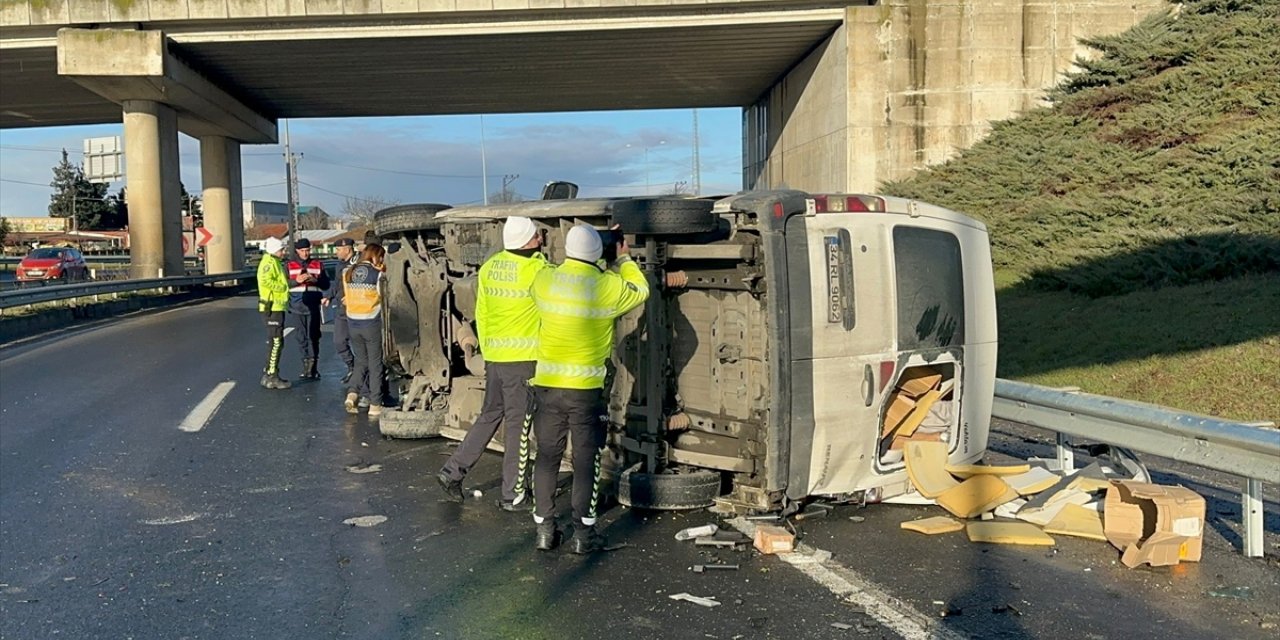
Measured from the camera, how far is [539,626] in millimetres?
4344

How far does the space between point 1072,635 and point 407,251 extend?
20.6ft

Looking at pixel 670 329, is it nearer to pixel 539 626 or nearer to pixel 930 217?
pixel 930 217

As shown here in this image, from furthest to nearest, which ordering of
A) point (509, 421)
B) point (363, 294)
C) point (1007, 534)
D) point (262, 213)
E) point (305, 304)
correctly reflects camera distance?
point (262, 213)
point (305, 304)
point (363, 294)
point (509, 421)
point (1007, 534)

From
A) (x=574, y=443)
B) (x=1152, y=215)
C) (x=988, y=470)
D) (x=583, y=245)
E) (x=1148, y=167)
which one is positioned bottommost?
(x=988, y=470)

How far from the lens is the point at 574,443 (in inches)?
217

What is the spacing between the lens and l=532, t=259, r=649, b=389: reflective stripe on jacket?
5.32 meters

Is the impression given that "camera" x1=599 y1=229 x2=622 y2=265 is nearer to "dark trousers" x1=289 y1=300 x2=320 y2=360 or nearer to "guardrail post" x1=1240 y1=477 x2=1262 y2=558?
"guardrail post" x1=1240 y1=477 x2=1262 y2=558

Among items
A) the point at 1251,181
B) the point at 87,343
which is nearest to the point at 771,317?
the point at 1251,181

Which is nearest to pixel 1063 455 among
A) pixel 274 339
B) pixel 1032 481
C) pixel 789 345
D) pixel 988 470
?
pixel 1032 481

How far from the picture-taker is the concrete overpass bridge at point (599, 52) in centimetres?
2480

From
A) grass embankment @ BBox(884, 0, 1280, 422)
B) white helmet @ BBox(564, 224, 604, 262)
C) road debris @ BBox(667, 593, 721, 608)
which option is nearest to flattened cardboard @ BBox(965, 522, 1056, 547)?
road debris @ BBox(667, 593, 721, 608)

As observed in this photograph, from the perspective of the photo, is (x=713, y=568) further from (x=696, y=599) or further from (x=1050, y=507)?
(x=1050, y=507)

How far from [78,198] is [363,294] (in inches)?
3707

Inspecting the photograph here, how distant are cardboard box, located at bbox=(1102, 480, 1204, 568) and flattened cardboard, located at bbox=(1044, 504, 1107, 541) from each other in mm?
154
